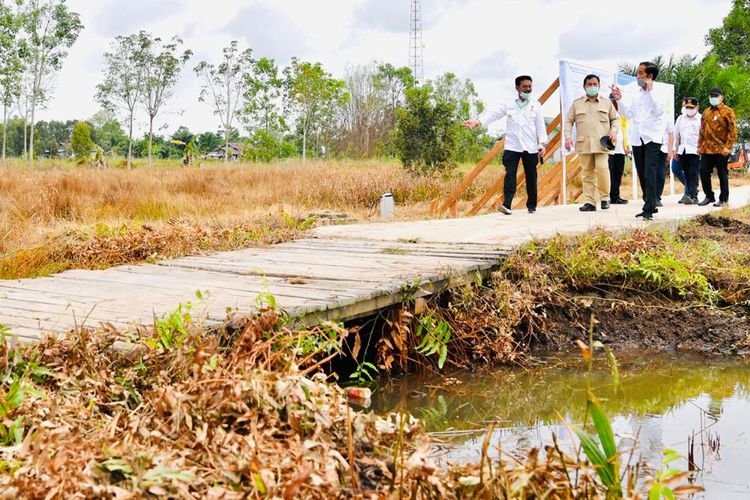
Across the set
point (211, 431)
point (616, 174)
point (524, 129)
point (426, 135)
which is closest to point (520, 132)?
point (524, 129)

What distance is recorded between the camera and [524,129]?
9750mm

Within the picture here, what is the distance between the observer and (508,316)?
5012 mm

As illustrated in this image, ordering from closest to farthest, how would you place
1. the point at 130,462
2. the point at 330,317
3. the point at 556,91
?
the point at 130,462, the point at 330,317, the point at 556,91

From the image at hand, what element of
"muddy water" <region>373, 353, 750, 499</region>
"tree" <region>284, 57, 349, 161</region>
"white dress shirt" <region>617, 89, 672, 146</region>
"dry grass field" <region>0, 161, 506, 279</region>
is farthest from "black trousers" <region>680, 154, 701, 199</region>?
"tree" <region>284, 57, 349, 161</region>

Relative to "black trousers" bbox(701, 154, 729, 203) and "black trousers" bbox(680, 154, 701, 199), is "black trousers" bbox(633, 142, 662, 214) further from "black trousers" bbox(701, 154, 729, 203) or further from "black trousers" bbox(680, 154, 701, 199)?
"black trousers" bbox(680, 154, 701, 199)

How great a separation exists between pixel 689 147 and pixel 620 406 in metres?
8.42

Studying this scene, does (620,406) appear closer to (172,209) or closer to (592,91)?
(592,91)

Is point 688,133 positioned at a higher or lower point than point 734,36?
lower

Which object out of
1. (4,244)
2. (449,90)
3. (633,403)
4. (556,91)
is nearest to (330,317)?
(633,403)

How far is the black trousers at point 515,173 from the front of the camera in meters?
9.83

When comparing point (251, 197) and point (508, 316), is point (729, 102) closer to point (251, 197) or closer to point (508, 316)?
point (251, 197)

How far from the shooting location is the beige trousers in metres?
10.1

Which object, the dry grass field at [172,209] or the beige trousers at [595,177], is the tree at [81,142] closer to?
the dry grass field at [172,209]

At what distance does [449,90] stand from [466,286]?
43.7 metres
